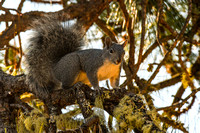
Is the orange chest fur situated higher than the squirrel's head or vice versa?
the squirrel's head

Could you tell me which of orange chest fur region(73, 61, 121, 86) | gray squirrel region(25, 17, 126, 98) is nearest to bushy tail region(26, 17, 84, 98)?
gray squirrel region(25, 17, 126, 98)

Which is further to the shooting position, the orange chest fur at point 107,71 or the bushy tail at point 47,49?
the orange chest fur at point 107,71


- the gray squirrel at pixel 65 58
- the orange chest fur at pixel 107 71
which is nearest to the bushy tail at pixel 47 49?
the gray squirrel at pixel 65 58

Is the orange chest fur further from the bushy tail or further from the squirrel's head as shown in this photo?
the bushy tail

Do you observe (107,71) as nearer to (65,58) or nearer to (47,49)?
(65,58)

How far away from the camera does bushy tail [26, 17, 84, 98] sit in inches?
70.7

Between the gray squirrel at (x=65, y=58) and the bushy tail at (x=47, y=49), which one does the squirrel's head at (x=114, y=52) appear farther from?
the bushy tail at (x=47, y=49)

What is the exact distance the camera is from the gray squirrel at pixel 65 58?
1.99 metres

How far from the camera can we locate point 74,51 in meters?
2.33

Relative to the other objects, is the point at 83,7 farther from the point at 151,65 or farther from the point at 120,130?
the point at 120,130

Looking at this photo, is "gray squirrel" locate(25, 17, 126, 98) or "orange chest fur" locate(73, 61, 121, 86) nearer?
"gray squirrel" locate(25, 17, 126, 98)

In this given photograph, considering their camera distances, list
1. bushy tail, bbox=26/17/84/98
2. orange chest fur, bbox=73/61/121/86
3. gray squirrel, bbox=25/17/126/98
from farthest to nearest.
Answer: orange chest fur, bbox=73/61/121/86, gray squirrel, bbox=25/17/126/98, bushy tail, bbox=26/17/84/98

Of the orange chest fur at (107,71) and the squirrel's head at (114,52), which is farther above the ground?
the squirrel's head at (114,52)

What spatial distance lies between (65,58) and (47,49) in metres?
0.15
